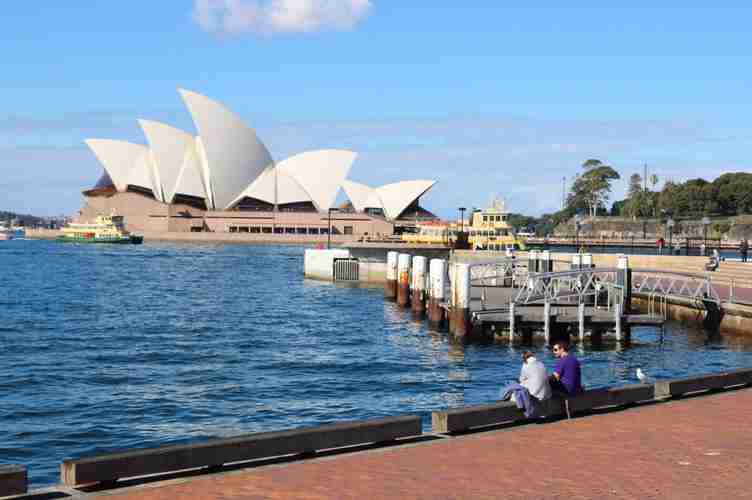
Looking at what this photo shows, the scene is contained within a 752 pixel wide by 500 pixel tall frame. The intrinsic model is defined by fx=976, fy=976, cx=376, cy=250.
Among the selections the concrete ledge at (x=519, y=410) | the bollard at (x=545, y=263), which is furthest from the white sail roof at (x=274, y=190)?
the concrete ledge at (x=519, y=410)

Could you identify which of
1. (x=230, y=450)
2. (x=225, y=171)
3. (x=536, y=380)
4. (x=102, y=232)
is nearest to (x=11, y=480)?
(x=230, y=450)

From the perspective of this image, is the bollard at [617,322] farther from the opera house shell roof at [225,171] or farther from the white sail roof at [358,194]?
the white sail roof at [358,194]

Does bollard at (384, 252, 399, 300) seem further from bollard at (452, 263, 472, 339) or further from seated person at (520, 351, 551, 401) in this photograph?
seated person at (520, 351, 551, 401)

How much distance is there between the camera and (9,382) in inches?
880

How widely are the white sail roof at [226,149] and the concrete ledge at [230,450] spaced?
117 m

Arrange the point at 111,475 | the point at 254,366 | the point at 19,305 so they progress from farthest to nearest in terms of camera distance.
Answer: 1. the point at 19,305
2. the point at 254,366
3. the point at 111,475

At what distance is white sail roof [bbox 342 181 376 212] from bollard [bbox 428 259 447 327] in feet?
404

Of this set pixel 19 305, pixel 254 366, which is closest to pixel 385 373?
pixel 254 366

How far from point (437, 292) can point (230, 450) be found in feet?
88.0

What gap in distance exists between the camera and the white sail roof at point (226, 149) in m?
128

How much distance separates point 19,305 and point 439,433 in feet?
119

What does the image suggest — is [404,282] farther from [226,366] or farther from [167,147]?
[167,147]

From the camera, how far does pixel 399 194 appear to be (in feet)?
522

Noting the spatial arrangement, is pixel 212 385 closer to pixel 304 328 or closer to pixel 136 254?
pixel 304 328
